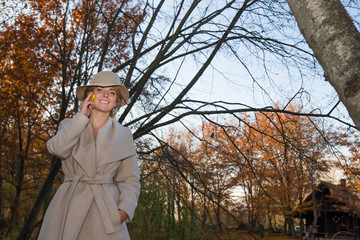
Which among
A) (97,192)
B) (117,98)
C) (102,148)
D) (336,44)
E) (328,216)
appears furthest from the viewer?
(328,216)

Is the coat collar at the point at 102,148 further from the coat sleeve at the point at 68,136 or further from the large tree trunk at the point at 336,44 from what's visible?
the large tree trunk at the point at 336,44

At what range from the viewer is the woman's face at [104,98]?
218cm

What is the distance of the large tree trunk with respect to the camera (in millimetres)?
928

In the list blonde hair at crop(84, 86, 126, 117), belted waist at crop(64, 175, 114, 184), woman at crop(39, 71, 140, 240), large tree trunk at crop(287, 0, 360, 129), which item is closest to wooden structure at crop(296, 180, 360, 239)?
blonde hair at crop(84, 86, 126, 117)

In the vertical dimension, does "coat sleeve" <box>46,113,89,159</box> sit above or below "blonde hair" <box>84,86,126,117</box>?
below

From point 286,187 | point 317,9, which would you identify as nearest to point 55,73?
point 317,9

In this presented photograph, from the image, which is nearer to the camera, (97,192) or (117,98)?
(97,192)

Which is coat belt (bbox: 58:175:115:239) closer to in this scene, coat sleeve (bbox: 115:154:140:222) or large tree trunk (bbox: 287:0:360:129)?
coat sleeve (bbox: 115:154:140:222)

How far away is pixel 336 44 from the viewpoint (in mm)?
972

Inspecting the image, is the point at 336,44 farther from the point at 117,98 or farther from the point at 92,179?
the point at 117,98

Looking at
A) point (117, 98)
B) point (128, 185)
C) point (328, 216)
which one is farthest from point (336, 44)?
point (328, 216)

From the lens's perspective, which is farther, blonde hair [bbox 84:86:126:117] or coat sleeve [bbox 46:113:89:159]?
blonde hair [bbox 84:86:126:117]

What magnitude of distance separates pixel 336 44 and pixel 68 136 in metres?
1.60

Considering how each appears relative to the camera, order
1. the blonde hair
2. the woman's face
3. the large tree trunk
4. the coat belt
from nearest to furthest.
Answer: the large tree trunk < the coat belt < the woman's face < the blonde hair
